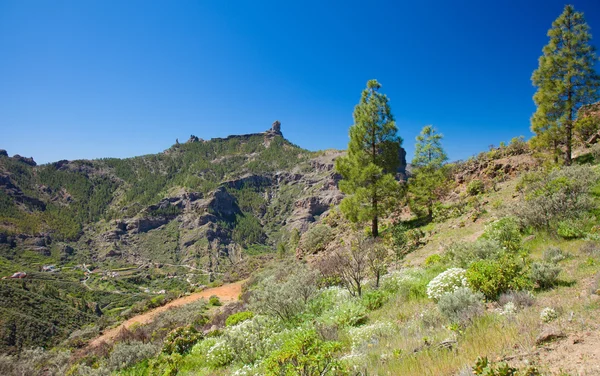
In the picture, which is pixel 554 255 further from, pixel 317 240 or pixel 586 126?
pixel 317 240

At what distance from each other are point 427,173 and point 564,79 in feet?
28.7

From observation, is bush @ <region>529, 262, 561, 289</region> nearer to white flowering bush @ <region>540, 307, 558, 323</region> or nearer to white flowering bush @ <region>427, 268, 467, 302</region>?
white flowering bush @ <region>427, 268, 467, 302</region>

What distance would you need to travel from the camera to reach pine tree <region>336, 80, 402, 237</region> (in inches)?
699

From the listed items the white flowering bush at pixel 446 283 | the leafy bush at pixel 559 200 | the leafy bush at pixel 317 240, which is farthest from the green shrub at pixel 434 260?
the leafy bush at pixel 317 240

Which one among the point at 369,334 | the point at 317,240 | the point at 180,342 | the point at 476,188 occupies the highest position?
the point at 476,188

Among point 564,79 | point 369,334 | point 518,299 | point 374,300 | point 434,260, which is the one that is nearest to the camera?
point 518,299

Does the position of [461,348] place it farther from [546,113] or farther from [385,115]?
[546,113]

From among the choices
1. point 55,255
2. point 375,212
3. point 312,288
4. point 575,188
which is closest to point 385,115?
point 375,212

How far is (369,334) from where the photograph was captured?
5.55 meters

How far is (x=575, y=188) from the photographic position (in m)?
9.29

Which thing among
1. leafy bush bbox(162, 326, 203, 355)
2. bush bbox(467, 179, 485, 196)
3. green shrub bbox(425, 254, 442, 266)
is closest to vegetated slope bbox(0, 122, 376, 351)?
leafy bush bbox(162, 326, 203, 355)

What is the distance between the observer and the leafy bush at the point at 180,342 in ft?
31.2

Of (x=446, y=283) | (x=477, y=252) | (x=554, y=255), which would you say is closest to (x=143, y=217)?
(x=477, y=252)

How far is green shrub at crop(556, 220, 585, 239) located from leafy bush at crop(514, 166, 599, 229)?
421 millimetres
